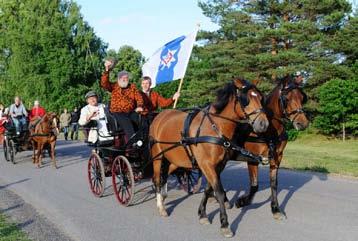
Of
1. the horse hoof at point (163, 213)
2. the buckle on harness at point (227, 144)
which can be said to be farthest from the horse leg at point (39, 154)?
the buckle on harness at point (227, 144)

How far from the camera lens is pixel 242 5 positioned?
113 ft

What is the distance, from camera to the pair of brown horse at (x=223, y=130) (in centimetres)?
714

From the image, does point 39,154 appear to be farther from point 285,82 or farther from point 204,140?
point 204,140

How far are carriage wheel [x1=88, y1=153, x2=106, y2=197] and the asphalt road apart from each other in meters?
0.18

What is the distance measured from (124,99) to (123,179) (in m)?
1.58

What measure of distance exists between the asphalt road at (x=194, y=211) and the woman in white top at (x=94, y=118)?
1179mm

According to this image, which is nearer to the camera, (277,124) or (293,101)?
(293,101)

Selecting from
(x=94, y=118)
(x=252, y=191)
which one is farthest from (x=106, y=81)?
(x=252, y=191)

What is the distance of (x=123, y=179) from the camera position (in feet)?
31.6

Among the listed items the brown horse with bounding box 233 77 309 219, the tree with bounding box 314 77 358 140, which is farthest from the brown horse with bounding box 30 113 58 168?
the tree with bounding box 314 77 358 140

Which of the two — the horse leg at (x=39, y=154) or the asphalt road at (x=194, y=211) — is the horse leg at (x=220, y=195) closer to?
the asphalt road at (x=194, y=211)

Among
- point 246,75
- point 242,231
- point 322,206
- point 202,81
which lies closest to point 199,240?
point 242,231

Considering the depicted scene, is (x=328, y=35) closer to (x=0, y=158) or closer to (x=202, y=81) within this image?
(x=202, y=81)

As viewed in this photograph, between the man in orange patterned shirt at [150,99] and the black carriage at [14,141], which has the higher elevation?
the man in orange patterned shirt at [150,99]
